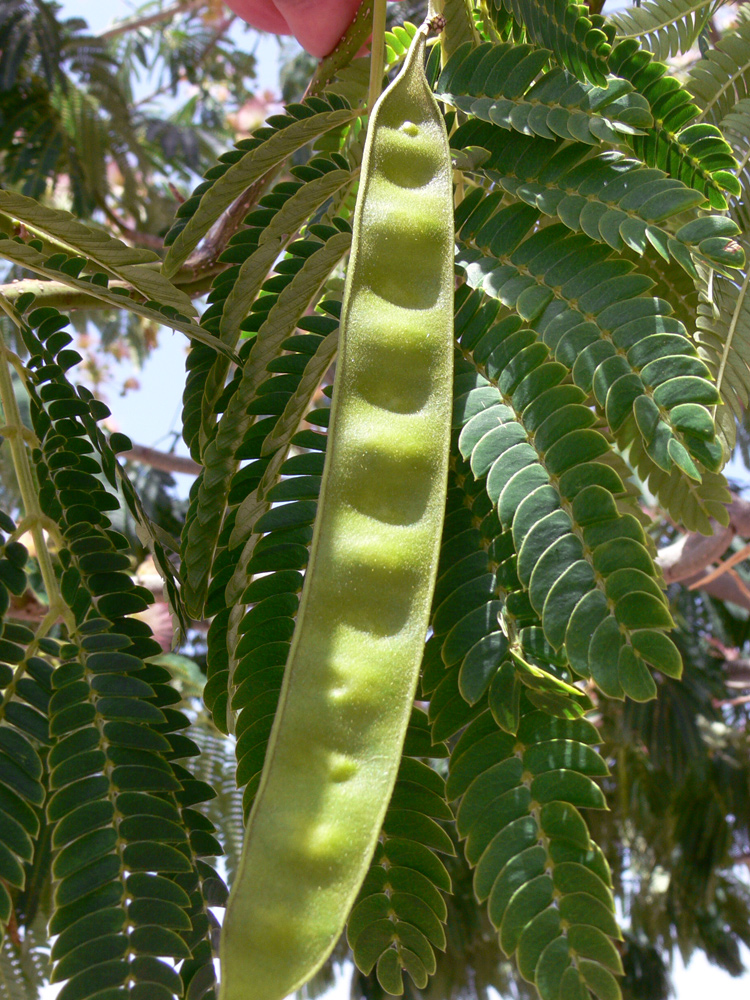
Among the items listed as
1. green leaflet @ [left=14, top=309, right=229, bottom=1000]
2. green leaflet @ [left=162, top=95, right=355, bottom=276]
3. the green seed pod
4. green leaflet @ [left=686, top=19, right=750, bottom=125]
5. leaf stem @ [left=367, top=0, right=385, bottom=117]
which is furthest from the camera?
green leaflet @ [left=686, top=19, right=750, bottom=125]

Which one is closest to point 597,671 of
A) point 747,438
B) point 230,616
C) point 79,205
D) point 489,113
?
point 230,616

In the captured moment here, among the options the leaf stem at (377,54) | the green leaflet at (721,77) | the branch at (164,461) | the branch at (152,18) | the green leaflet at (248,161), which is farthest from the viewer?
the branch at (152,18)

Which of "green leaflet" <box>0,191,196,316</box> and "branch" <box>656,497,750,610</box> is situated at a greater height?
"green leaflet" <box>0,191,196,316</box>

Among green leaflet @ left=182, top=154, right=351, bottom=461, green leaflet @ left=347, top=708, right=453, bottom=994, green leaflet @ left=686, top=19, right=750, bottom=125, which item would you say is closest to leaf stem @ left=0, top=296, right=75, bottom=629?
green leaflet @ left=182, top=154, right=351, bottom=461

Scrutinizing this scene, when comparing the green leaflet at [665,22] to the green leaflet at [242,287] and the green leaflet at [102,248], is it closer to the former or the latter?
the green leaflet at [242,287]

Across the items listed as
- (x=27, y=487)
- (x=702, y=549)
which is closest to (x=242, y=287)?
(x=27, y=487)

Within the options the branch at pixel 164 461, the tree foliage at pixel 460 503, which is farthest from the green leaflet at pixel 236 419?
the branch at pixel 164 461

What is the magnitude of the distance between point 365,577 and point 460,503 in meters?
0.14

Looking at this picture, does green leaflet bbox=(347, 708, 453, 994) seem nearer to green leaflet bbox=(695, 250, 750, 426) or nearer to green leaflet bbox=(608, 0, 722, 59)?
green leaflet bbox=(695, 250, 750, 426)

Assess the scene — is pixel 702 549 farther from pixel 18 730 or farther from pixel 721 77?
pixel 18 730

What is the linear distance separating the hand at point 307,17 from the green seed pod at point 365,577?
382 mm

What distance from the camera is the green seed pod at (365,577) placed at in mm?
323

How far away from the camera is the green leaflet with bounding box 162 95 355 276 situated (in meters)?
0.65

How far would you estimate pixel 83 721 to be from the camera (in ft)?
1.56
